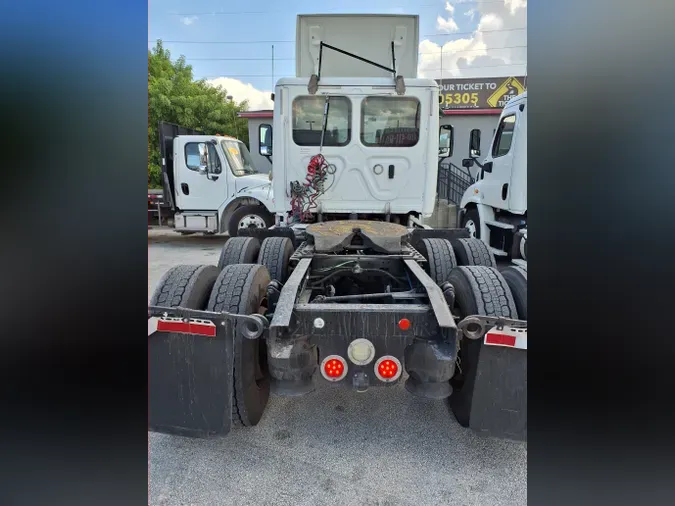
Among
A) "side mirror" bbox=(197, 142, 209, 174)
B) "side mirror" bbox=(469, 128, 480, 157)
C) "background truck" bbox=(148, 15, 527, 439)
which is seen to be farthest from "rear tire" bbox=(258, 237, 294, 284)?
"side mirror" bbox=(197, 142, 209, 174)

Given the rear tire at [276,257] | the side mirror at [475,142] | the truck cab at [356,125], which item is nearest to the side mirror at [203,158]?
the truck cab at [356,125]

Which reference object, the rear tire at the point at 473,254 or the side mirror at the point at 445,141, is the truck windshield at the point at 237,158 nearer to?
the side mirror at the point at 445,141

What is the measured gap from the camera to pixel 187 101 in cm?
1694

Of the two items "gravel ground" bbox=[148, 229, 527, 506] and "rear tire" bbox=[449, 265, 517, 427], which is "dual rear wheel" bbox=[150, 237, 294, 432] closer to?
"gravel ground" bbox=[148, 229, 527, 506]

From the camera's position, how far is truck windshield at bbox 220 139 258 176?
10109mm

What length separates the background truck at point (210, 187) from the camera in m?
9.91

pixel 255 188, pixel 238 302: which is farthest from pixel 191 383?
pixel 255 188

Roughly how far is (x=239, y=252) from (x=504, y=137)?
5322 millimetres

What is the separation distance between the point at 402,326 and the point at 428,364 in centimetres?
23

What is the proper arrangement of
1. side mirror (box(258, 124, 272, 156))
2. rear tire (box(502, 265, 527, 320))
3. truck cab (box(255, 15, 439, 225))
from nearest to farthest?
rear tire (box(502, 265, 527, 320))
truck cab (box(255, 15, 439, 225))
side mirror (box(258, 124, 272, 156))

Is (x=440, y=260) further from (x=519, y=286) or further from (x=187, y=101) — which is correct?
(x=187, y=101)

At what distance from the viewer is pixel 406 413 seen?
290 centimetres

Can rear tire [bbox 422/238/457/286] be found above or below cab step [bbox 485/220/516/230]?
below
